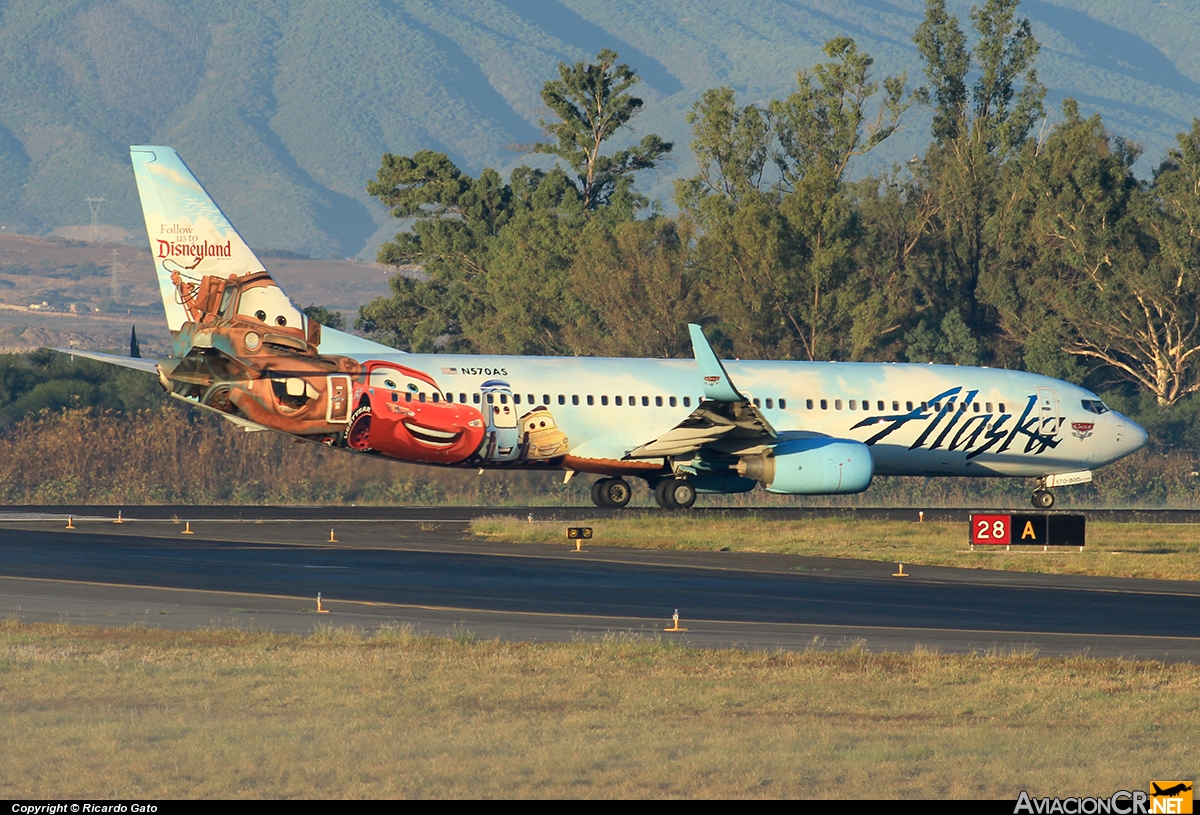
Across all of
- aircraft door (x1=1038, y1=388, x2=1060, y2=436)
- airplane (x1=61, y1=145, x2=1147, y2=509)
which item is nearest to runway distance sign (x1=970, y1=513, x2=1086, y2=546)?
airplane (x1=61, y1=145, x2=1147, y2=509)

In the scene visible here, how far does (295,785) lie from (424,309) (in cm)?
5295

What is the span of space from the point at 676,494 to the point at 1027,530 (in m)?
8.37

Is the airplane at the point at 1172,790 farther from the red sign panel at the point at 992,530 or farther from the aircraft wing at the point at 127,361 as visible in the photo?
the aircraft wing at the point at 127,361

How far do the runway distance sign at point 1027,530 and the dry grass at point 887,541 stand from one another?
210 millimetres

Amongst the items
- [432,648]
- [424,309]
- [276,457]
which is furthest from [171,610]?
[424,309]

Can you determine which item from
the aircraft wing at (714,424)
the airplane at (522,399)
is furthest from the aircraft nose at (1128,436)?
the aircraft wing at (714,424)

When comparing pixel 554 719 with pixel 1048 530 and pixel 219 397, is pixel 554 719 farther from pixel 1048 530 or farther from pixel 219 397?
pixel 219 397

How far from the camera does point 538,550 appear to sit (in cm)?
2762

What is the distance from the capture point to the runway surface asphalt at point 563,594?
18328 mm

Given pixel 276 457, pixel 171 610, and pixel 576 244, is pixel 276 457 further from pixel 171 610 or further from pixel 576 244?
pixel 171 610

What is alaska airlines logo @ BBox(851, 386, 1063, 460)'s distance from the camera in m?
35.6

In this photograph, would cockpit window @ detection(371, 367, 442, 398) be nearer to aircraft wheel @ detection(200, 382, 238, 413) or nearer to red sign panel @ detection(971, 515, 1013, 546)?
aircraft wheel @ detection(200, 382, 238, 413)

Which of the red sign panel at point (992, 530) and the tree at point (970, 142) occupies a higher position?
the tree at point (970, 142)

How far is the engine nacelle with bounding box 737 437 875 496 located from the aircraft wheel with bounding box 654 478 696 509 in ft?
7.11
